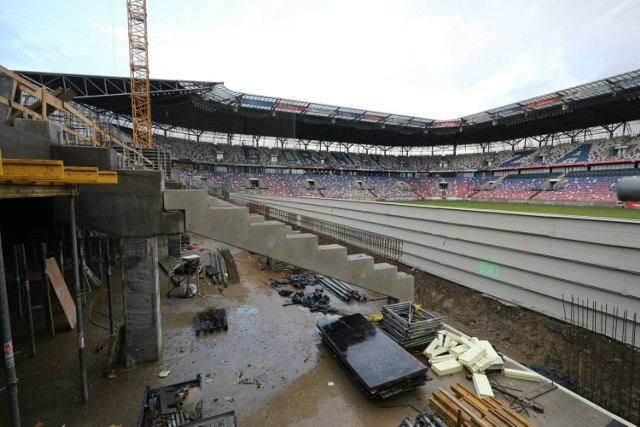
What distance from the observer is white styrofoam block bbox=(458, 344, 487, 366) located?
6.54 meters

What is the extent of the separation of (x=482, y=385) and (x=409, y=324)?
1.95 m

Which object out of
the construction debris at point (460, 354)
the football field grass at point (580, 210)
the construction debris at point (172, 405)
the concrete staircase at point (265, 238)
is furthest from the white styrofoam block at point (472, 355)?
the football field grass at point (580, 210)

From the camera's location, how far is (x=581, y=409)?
5.41m

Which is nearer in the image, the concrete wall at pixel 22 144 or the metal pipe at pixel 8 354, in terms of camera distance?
the metal pipe at pixel 8 354

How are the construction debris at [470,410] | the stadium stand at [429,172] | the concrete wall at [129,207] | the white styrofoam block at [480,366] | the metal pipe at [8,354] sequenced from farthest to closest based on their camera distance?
1. the stadium stand at [429,172]
2. the white styrofoam block at [480,366]
3. the concrete wall at [129,207]
4. the construction debris at [470,410]
5. the metal pipe at [8,354]

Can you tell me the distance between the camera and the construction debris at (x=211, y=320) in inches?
322

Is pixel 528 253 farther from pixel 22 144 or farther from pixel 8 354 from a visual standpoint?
pixel 22 144

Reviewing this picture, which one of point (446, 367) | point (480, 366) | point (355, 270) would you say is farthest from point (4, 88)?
point (480, 366)

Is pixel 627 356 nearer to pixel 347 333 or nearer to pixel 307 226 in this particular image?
pixel 347 333

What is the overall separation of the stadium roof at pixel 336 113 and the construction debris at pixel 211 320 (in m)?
28.4

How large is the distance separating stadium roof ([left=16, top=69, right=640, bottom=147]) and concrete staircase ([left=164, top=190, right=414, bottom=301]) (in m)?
28.9

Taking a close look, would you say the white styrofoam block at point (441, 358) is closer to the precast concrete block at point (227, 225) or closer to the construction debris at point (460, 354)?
the construction debris at point (460, 354)

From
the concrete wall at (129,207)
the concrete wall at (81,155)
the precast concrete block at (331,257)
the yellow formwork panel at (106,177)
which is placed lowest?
the precast concrete block at (331,257)

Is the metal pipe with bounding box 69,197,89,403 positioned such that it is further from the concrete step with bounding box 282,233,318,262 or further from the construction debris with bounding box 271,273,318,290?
the construction debris with bounding box 271,273,318,290
